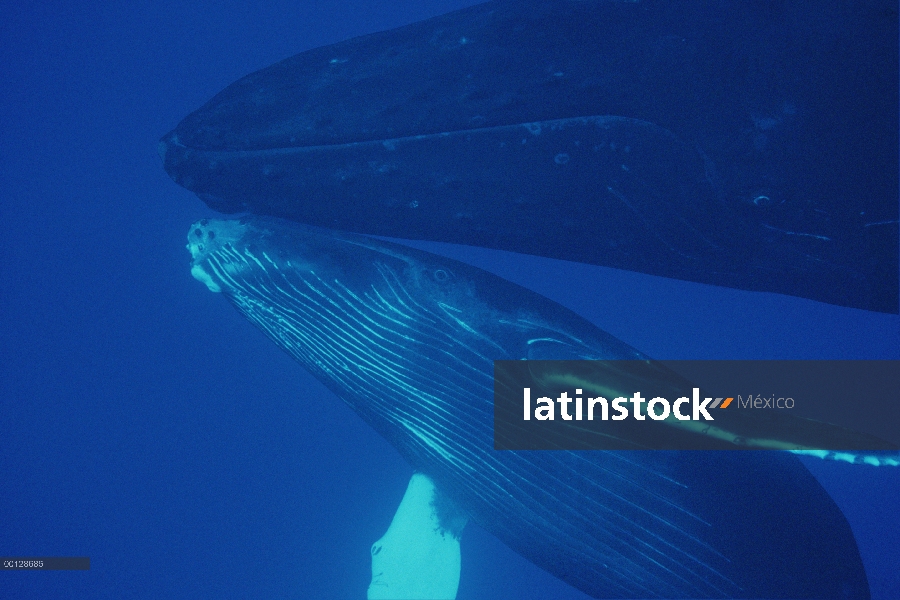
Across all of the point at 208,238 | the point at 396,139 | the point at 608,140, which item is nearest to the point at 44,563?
the point at 208,238

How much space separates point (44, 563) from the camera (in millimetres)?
11227

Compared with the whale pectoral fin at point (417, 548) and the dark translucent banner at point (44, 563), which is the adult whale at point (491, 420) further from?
the dark translucent banner at point (44, 563)

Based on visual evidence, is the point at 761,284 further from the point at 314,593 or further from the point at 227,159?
the point at 314,593

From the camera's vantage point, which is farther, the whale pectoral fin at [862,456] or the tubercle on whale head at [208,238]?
the tubercle on whale head at [208,238]

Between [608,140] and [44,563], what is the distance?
1298cm

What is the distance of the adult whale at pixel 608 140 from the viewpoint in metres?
2.58

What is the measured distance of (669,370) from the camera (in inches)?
129

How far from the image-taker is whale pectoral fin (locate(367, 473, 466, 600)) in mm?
5195

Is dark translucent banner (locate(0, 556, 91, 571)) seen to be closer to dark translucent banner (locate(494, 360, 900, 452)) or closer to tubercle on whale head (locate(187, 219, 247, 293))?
tubercle on whale head (locate(187, 219, 247, 293))

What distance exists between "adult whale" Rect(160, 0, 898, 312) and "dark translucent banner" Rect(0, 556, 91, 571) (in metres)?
10.6

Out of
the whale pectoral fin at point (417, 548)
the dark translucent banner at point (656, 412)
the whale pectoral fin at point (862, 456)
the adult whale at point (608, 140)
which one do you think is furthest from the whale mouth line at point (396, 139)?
the whale pectoral fin at point (417, 548)

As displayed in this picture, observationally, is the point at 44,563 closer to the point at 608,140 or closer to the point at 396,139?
the point at 396,139

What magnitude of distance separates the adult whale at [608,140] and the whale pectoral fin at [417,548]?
109 inches

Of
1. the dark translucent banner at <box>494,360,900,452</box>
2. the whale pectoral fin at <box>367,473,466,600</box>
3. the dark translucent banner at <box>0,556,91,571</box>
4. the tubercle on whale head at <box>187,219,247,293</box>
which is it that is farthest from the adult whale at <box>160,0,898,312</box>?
the dark translucent banner at <box>0,556,91,571</box>
